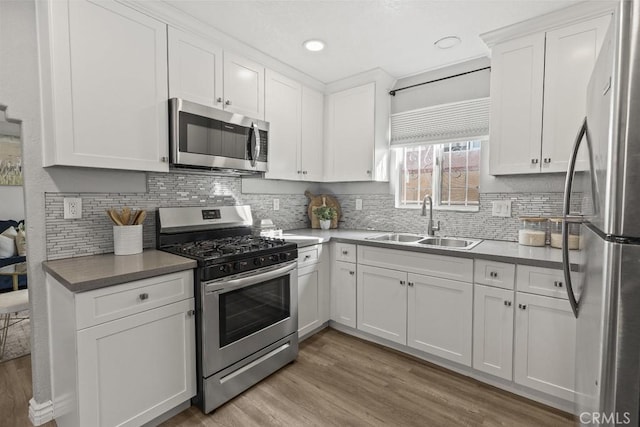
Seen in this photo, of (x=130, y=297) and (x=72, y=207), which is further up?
(x=72, y=207)

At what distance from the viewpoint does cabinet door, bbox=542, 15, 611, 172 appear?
1.98 meters

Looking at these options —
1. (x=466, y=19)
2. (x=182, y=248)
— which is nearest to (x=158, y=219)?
(x=182, y=248)

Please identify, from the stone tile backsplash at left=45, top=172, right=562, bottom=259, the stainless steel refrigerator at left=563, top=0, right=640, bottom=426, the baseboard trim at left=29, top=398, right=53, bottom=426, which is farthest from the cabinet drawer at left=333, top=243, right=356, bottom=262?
the baseboard trim at left=29, top=398, right=53, bottom=426

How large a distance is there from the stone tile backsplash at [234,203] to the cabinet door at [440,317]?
0.76 meters

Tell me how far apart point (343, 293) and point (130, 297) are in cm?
174

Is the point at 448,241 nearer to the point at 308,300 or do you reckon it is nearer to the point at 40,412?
the point at 308,300

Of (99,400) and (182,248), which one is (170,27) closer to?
(182,248)

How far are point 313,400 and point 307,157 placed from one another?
6.96 feet

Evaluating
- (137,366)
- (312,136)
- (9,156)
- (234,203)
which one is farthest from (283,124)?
(9,156)

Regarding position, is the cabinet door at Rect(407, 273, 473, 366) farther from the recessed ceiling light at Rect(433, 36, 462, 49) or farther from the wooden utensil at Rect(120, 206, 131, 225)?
the wooden utensil at Rect(120, 206, 131, 225)

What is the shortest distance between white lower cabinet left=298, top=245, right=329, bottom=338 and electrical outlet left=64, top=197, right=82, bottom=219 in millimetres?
1484

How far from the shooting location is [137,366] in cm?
158

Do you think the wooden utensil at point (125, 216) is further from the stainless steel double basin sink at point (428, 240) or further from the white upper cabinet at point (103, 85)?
the stainless steel double basin sink at point (428, 240)

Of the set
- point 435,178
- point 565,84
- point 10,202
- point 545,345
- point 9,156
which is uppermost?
point 565,84
